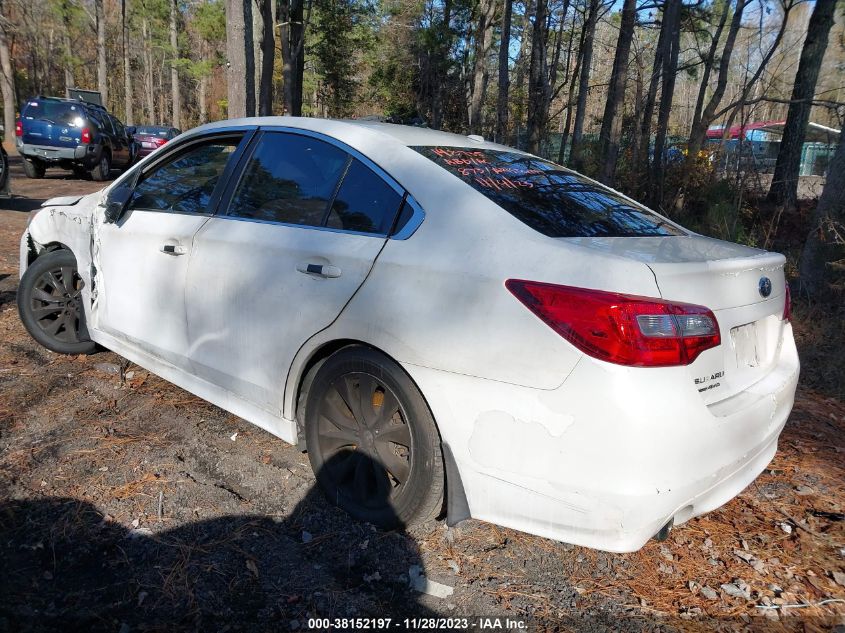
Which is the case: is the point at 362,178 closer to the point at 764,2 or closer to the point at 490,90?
the point at 764,2

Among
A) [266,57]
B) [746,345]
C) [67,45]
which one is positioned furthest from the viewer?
[67,45]

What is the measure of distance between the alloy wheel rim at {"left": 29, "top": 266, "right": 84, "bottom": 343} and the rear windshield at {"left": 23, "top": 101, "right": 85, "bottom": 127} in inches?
558

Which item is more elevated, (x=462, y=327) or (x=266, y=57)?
(x=266, y=57)

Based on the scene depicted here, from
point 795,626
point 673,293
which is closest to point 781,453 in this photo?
point 795,626

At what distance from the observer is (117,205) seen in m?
3.66

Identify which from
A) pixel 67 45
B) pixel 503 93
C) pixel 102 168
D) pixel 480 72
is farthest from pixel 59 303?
pixel 67 45

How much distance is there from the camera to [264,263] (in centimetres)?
287

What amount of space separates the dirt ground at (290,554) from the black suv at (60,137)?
15.0 metres

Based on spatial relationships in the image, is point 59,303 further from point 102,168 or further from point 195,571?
point 102,168

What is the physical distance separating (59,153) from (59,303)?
46.2ft

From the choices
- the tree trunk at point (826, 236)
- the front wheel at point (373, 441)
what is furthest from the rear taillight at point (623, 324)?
the tree trunk at point (826, 236)

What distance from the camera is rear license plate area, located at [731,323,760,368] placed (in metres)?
2.28

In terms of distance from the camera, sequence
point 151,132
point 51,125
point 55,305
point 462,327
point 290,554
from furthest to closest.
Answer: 1. point 151,132
2. point 51,125
3. point 55,305
4. point 290,554
5. point 462,327

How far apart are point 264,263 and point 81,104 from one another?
17169 mm
